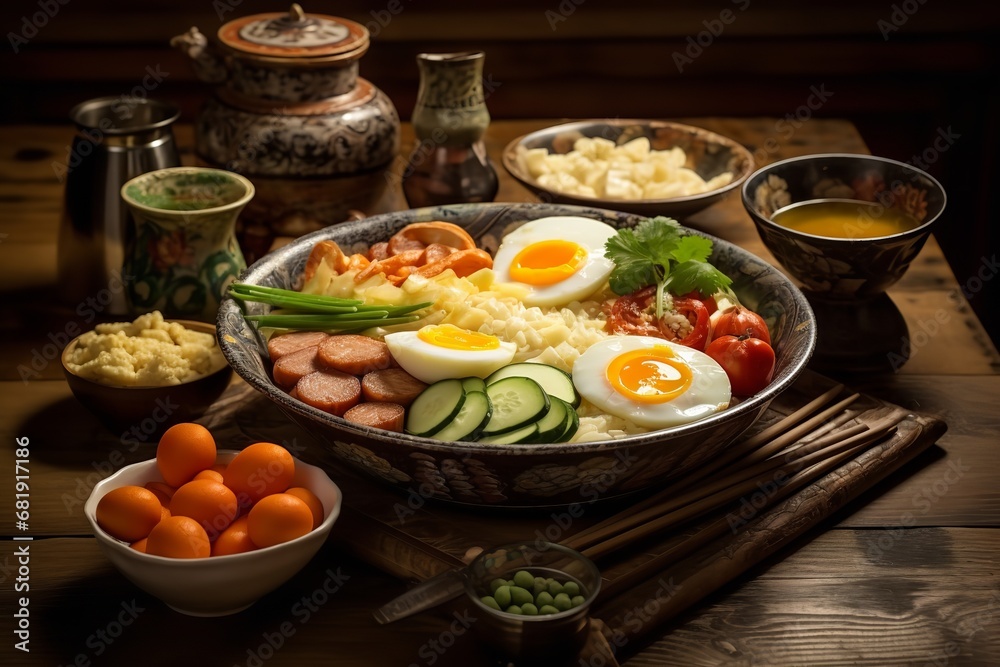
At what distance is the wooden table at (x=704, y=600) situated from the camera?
1824 mm

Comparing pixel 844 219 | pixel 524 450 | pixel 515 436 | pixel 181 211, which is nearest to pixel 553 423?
pixel 515 436

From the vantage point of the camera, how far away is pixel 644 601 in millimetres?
1886

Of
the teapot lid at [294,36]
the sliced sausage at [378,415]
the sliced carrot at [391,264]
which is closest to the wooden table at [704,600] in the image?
the sliced sausage at [378,415]

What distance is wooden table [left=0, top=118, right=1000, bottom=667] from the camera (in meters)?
1.82

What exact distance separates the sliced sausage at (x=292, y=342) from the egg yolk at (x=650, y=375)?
2.29ft

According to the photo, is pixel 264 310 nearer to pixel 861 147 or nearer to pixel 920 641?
pixel 920 641

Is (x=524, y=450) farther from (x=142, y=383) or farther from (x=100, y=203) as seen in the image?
(x=100, y=203)

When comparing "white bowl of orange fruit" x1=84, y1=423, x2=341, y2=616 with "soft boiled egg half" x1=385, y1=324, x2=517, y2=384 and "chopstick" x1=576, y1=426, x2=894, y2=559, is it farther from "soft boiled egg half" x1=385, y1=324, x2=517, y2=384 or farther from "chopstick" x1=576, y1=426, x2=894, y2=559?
"chopstick" x1=576, y1=426, x2=894, y2=559

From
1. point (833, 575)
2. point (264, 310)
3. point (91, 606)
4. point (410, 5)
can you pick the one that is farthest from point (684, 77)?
point (91, 606)

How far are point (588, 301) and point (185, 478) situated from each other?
1.18m

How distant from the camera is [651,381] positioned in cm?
222

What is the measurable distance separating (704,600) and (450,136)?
1.83m

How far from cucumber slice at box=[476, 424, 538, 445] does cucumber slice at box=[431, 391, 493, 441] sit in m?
0.03

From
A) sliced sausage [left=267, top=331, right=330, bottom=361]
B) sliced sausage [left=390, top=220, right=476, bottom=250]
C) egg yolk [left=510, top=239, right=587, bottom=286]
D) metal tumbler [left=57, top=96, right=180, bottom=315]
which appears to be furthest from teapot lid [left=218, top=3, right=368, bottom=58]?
sliced sausage [left=267, top=331, right=330, bottom=361]
